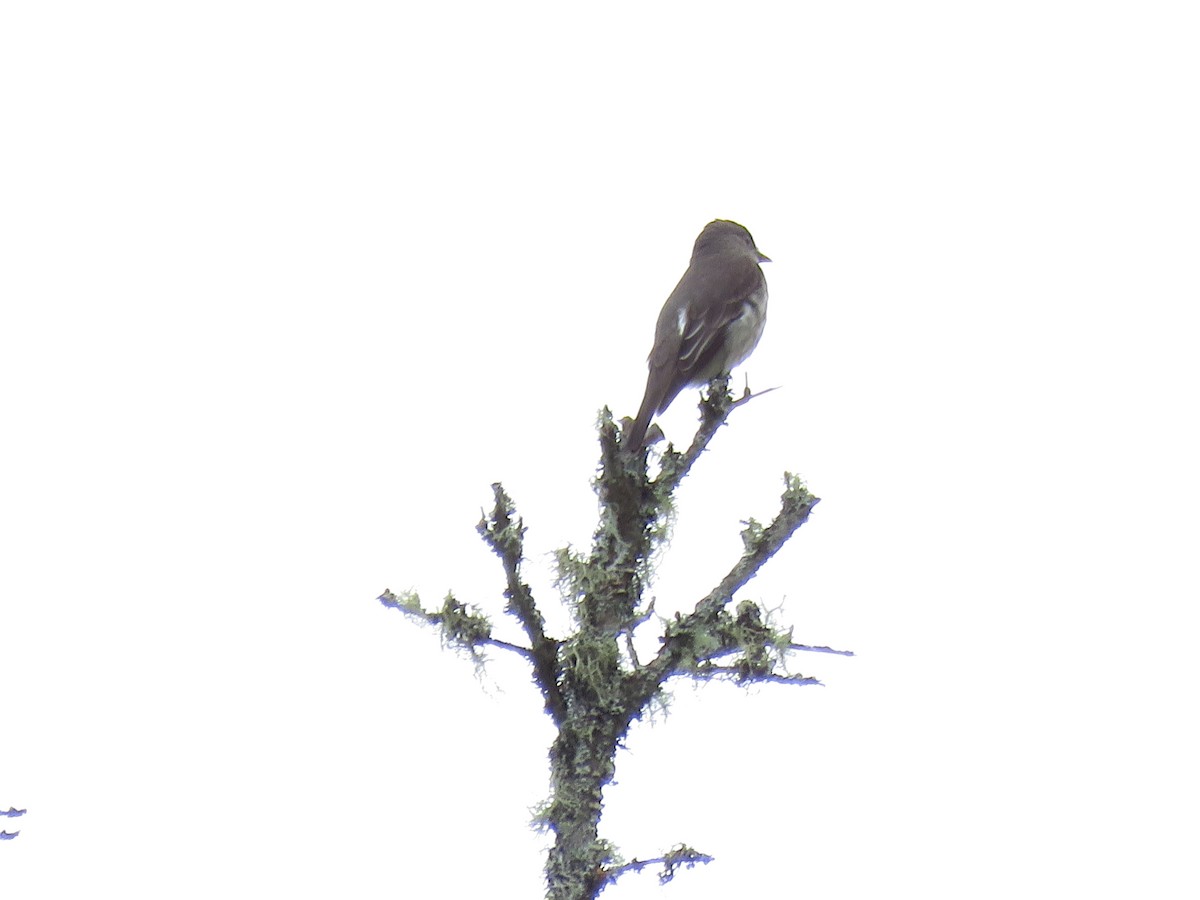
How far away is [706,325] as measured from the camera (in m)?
8.73

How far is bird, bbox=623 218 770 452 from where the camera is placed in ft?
27.2

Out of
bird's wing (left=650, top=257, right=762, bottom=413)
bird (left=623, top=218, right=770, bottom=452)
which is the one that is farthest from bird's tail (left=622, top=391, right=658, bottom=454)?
bird's wing (left=650, top=257, right=762, bottom=413)

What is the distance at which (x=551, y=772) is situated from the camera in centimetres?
465

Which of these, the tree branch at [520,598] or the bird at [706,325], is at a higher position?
the bird at [706,325]

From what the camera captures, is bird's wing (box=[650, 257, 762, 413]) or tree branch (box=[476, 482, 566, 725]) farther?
bird's wing (box=[650, 257, 762, 413])

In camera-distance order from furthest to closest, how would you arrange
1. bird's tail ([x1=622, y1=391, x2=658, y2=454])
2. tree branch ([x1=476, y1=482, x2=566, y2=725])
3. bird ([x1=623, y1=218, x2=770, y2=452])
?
bird ([x1=623, y1=218, x2=770, y2=452]) → bird's tail ([x1=622, y1=391, x2=658, y2=454]) → tree branch ([x1=476, y1=482, x2=566, y2=725])

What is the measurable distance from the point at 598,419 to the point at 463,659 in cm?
103

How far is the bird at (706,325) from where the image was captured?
830 centimetres

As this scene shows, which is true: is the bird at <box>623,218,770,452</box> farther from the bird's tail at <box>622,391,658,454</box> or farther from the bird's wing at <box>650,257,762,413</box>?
the bird's tail at <box>622,391,658,454</box>

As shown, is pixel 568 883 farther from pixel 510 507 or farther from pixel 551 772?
pixel 510 507

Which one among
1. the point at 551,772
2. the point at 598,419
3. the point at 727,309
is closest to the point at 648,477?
the point at 598,419

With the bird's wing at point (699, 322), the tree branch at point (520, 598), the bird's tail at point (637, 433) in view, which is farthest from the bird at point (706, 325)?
the tree branch at point (520, 598)

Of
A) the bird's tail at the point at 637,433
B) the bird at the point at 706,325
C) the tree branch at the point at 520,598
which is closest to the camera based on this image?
the tree branch at the point at 520,598

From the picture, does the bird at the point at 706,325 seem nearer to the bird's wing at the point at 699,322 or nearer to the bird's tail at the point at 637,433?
the bird's wing at the point at 699,322
